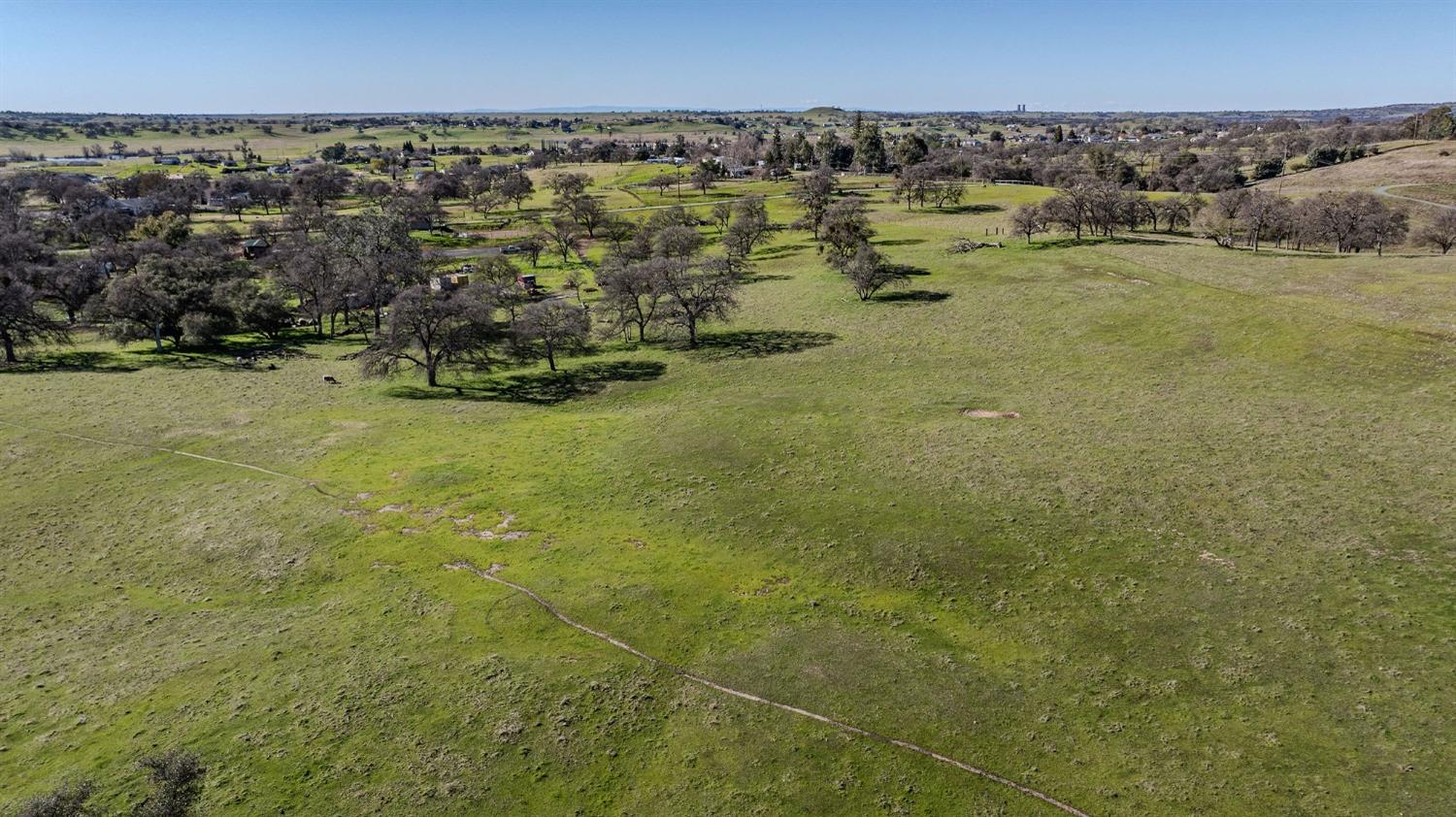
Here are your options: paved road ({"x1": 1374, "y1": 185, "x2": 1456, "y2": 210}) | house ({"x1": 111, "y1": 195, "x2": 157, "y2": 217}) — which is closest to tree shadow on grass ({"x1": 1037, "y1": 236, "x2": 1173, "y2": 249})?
paved road ({"x1": 1374, "y1": 185, "x2": 1456, "y2": 210})

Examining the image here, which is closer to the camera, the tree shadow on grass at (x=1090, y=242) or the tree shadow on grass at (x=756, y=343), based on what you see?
the tree shadow on grass at (x=756, y=343)

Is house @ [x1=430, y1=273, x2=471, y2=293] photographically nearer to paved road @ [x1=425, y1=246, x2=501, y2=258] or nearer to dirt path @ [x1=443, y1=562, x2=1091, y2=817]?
paved road @ [x1=425, y1=246, x2=501, y2=258]

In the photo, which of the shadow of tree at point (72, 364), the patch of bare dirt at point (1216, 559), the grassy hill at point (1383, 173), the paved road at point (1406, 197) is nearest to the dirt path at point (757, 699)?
the patch of bare dirt at point (1216, 559)

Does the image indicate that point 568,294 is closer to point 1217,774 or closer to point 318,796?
point 318,796

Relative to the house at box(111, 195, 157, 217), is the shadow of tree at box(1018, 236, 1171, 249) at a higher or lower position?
lower

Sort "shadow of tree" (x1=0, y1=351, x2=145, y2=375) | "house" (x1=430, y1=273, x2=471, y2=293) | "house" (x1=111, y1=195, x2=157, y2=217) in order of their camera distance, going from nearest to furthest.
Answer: "shadow of tree" (x1=0, y1=351, x2=145, y2=375) < "house" (x1=430, y1=273, x2=471, y2=293) < "house" (x1=111, y1=195, x2=157, y2=217)

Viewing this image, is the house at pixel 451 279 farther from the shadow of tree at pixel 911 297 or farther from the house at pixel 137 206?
the house at pixel 137 206

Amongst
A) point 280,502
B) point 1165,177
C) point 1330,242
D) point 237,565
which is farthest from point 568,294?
point 1165,177
